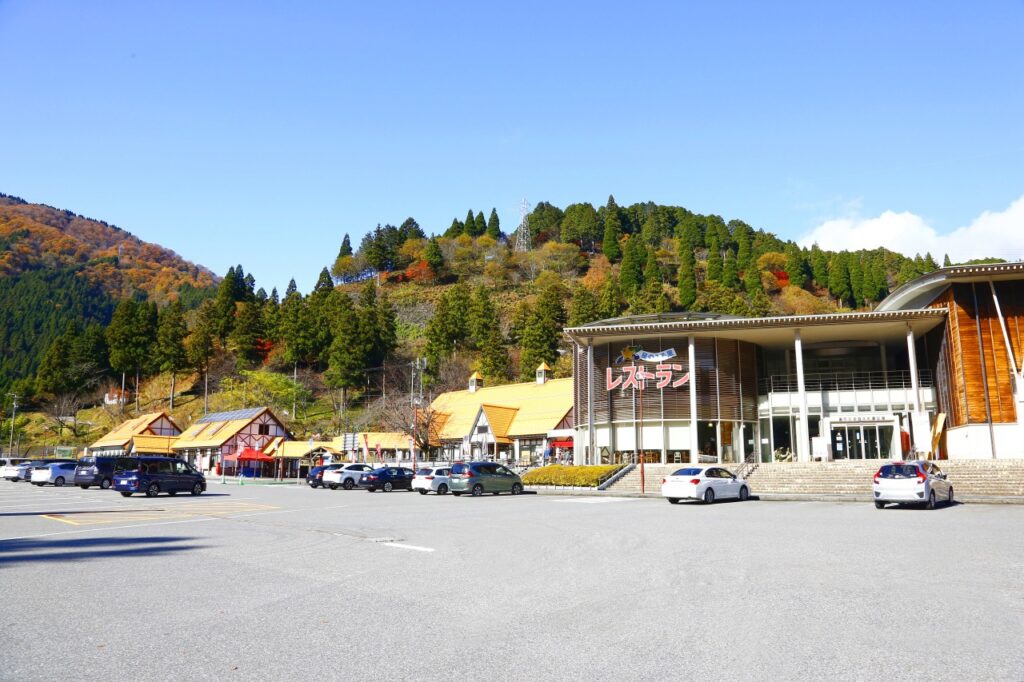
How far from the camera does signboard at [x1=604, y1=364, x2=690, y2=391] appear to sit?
4172 cm

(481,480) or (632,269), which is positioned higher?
(632,269)

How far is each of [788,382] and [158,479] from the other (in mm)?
34776

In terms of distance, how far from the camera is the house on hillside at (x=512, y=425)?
53.0 m

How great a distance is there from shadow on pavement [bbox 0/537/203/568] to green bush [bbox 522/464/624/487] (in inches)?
867

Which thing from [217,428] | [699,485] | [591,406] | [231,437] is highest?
[591,406]

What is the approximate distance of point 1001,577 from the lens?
29.9ft

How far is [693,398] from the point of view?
135 ft

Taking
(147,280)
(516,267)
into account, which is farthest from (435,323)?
(147,280)

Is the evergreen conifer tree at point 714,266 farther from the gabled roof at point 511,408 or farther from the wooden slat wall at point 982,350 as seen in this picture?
the wooden slat wall at point 982,350

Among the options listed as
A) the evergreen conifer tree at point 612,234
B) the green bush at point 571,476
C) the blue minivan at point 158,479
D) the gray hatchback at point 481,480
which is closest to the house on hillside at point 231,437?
the blue minivan at point 158,479

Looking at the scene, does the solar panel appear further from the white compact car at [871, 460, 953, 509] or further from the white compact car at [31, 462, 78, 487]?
the white compact car at [871, 460, 953, 509]

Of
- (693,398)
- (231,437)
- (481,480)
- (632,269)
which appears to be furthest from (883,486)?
(632,269)

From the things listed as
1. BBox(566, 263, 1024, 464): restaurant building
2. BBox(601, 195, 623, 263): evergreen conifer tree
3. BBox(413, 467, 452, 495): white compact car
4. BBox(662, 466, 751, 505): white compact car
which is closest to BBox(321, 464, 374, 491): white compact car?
BBox(413, 467, 452, 495): white compact car

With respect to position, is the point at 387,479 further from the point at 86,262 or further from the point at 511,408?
the point at 86,262
